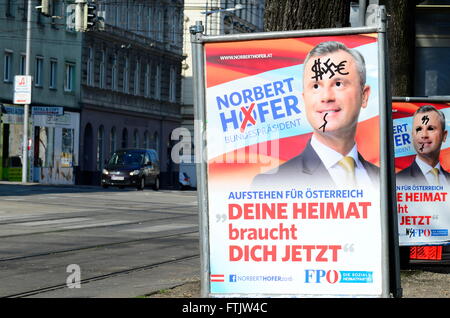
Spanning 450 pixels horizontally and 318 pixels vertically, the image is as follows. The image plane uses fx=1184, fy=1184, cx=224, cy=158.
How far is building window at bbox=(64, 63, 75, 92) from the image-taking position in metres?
62.2

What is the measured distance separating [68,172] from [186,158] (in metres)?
16.4

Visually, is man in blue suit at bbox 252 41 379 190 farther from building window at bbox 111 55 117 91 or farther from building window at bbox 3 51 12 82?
building window at bbox 111 55 117 91

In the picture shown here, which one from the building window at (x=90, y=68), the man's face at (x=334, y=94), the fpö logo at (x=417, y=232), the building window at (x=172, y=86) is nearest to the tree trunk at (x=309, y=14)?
the man's face at (x=334, y=94)

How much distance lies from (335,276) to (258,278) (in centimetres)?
52

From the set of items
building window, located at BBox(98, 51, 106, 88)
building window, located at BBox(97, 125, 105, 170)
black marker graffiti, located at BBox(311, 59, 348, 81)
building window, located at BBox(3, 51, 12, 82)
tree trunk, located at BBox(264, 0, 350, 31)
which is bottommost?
black marker graffiti, located at BBox(311, 59, 348, 81)

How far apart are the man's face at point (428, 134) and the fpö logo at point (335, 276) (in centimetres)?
544

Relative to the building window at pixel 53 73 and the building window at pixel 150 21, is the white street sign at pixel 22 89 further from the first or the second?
the building window at pixel 150 21

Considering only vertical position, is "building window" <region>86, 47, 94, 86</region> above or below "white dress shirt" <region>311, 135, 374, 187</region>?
above

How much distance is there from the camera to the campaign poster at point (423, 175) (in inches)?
508

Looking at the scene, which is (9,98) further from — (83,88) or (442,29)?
(442,29)

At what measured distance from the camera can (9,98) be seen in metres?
55.6

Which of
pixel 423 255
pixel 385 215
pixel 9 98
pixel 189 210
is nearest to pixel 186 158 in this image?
pixel 9 98

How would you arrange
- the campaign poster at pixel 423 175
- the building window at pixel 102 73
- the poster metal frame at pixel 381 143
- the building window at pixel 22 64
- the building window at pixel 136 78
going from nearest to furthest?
1. the poster metal frame at pixel 381 143
2. the campaign poster at pixel 423 175
3. the building window at pixel 22 64
4. the building window at pixel 102 73
5. the building window at pixel 136 78

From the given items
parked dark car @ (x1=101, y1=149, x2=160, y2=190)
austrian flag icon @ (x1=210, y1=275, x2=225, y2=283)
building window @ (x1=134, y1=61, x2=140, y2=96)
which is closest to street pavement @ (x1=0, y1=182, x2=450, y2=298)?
austrian flag icon @ (x1=210, y1=275, x2=225, y2=283)
